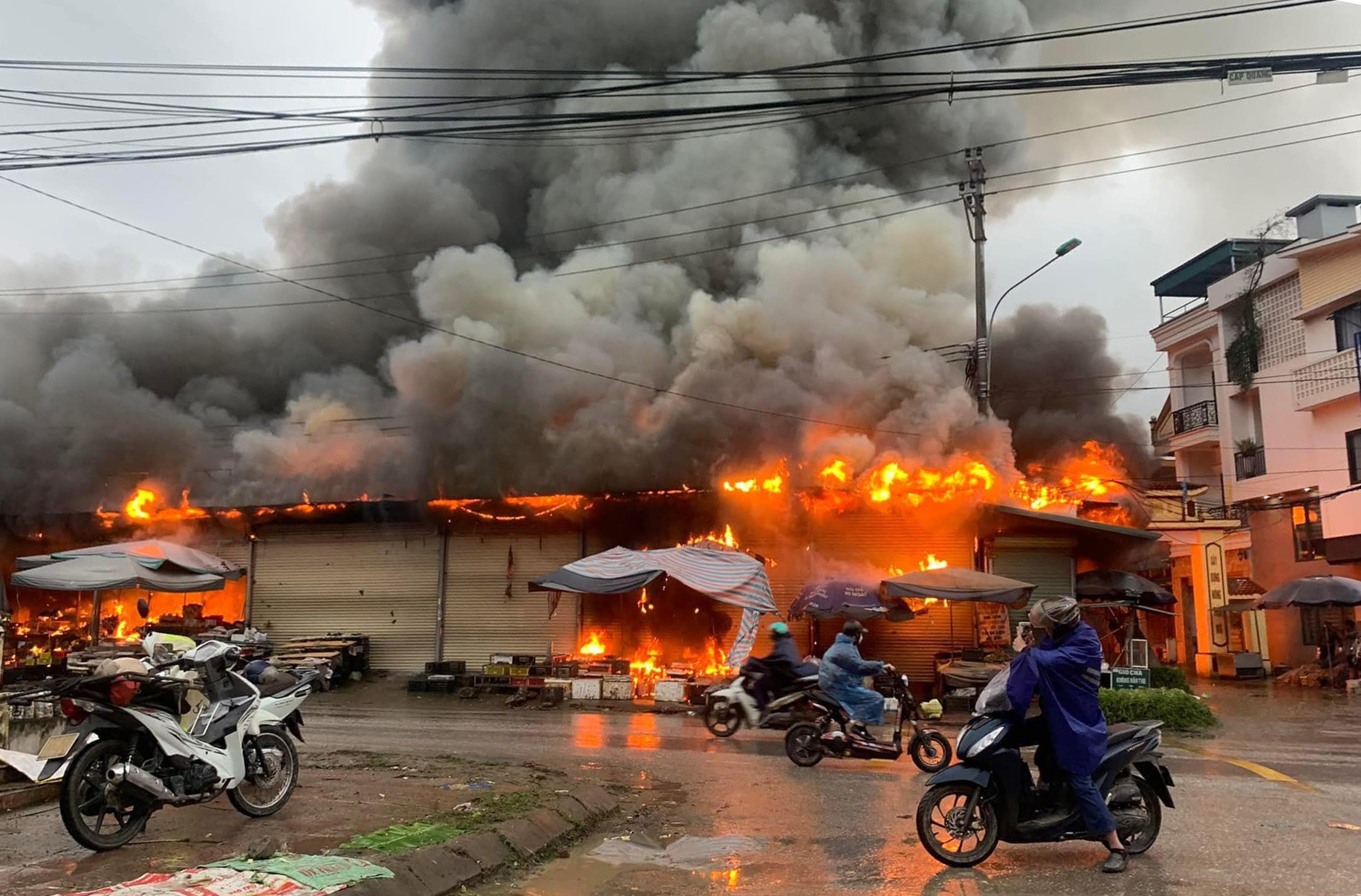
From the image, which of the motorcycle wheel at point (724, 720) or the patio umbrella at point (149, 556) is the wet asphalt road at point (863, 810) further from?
the patio umbrella at point (149, 556)

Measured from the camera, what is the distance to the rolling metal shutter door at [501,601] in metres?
21.1

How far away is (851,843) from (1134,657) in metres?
14.0

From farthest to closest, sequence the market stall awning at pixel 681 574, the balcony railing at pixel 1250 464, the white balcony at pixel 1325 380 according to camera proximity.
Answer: the balcony railing at pixel 1250 464 → the white balcony at pixel 1325 380 → the market stall awning at pixel 681 574

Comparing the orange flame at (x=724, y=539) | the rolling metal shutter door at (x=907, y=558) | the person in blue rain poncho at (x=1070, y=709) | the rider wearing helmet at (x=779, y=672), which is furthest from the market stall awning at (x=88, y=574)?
the person in blue rain poncho at (x=1070, y=709)

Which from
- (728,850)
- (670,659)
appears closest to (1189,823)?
(728,850)

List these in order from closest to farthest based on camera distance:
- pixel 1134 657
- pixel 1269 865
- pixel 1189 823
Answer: pixel 1269 865 → pixel 1189 823 → pixel 1134 657

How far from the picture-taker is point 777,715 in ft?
35.8

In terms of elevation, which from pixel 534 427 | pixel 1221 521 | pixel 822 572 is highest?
pixel 534 427

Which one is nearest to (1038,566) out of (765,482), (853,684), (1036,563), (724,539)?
(1036,563)

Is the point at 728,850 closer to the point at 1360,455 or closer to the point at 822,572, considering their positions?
the point at 822,572

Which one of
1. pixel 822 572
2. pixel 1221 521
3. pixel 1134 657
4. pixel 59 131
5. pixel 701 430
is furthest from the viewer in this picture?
pixel 1221 521

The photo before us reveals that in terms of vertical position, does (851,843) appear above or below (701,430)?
below

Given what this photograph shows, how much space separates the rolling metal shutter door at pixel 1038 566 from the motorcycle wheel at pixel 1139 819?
14.2 metres

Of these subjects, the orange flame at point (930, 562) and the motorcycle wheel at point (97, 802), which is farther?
the orange flame at point (930, 562)
